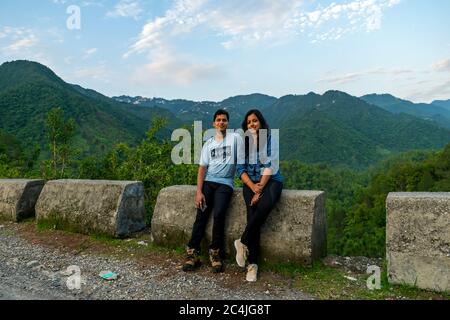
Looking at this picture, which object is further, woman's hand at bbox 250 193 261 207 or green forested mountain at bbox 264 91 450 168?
green forested mountain at bbox 264 91 450 168

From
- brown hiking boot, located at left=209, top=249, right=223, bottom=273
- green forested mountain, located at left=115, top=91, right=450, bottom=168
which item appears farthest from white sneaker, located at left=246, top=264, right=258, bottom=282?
green forested mountain, located at left=115, top=91, right=450, bottom=168

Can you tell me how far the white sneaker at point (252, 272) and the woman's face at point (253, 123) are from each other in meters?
1.52

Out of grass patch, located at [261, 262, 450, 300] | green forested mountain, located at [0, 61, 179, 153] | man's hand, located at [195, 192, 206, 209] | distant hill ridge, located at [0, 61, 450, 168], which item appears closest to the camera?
grass patch, located at [261, 262, 450, 300]

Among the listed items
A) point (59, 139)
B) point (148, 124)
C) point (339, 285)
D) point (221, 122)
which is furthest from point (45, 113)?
point (339, 285)

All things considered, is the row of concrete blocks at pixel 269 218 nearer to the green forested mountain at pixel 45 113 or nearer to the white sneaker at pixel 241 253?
the white sneaker at pixel 241 253

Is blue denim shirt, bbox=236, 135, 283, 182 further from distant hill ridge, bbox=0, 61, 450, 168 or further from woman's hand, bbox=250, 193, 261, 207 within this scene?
distant hill ridge, bbox=0, 61, 450, 168

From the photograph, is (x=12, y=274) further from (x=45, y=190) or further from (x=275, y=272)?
(x=275, y=272)

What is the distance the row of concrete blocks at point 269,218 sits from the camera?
3373 millimetres

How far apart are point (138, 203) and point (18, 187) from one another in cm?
252

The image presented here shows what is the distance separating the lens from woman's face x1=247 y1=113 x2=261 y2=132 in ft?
13.7

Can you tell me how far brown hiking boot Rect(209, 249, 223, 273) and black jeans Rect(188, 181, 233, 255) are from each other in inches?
2.2

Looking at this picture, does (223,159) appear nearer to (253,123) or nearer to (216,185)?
(216,185)

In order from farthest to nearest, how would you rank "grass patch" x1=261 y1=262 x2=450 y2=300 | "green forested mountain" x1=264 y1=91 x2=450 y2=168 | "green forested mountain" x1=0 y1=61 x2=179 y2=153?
"green forested mountain" x1=264 y1=91 x2=450 y2=168, "green forested mountain" x1=0 y1=61 x2=179 y2=153, "grass patch" x1=261 y1=262 x2=450 y2=300

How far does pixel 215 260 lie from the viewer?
4.10 m
